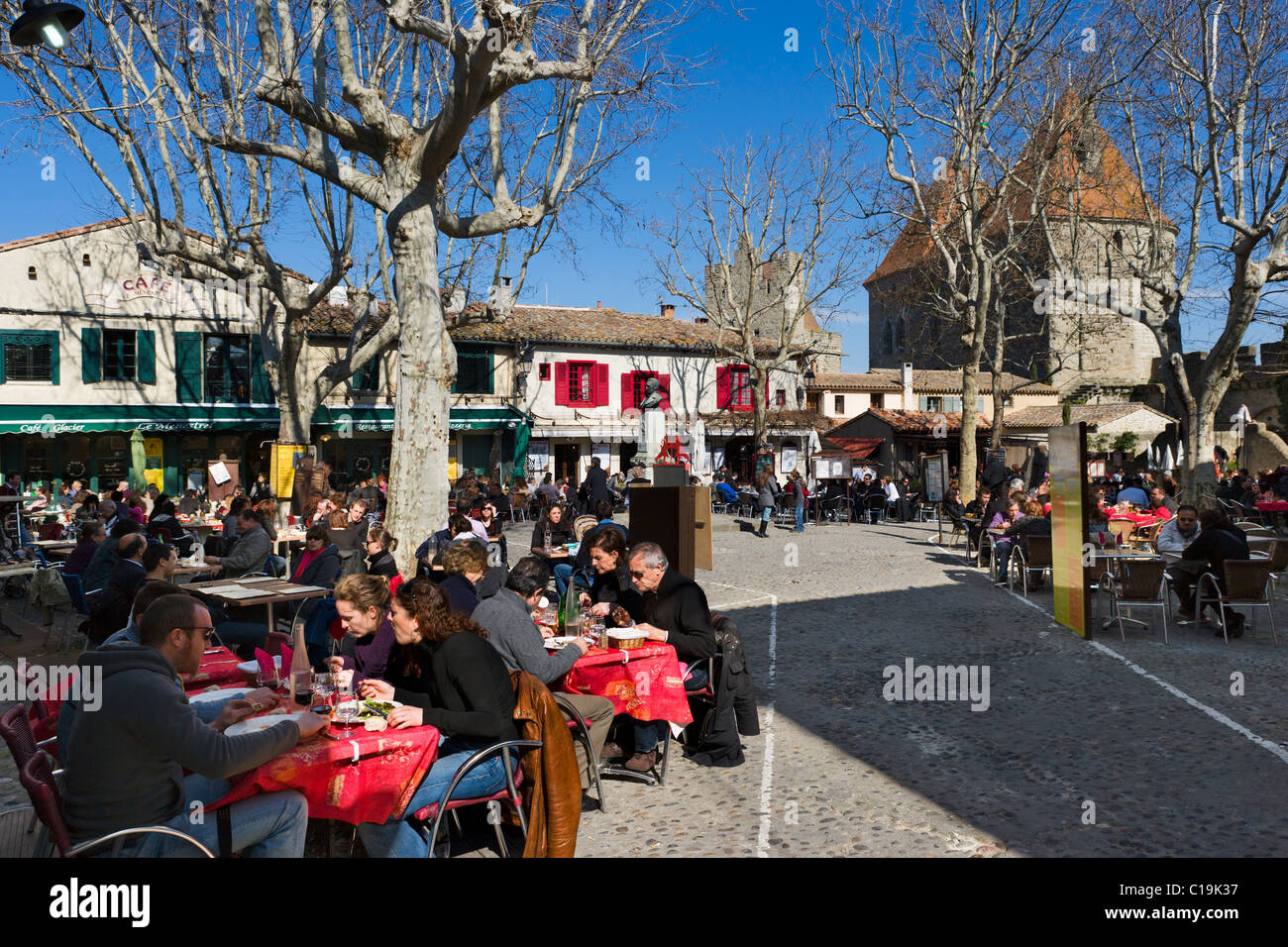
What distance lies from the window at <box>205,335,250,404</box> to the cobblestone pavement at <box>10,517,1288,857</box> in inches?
742

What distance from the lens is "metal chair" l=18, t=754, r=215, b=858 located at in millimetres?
2951

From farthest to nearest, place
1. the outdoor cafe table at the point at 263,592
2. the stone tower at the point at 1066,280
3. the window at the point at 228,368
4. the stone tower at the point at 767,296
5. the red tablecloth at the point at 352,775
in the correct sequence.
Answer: the stone tower at the point at 767,296 < the window at the point at 228,368 < the stone tower at the point at 1066,280 < the outdoor cafe table at the point at 263,592 < the red tablecloth at the point at 352,775

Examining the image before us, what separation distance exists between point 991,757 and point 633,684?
2.22 metres

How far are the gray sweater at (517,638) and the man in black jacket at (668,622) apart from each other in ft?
2.35

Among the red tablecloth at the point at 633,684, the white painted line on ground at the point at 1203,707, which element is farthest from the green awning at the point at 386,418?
the red tablecloth at the point at 633,684

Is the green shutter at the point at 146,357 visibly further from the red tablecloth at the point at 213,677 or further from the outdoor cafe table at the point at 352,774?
the outdoor cafe table at the point at 352,774

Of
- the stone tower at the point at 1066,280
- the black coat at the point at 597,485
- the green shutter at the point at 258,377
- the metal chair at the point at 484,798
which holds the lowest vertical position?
the metal chair at the point at 484,798

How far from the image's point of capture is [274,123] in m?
15.9

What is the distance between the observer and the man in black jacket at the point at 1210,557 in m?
9.18

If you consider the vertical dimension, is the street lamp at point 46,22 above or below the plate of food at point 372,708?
above

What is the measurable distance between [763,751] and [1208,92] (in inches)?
558

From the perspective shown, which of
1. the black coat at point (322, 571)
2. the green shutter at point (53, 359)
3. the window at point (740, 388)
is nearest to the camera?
the black coat at point (322, 571)

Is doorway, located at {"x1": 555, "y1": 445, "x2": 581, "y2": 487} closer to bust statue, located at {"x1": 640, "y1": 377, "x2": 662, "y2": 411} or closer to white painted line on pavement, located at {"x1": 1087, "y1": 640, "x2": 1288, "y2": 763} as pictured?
bust statue, located at {"x1": 640, "y1": 377, "x2": 662, "y2": 411}

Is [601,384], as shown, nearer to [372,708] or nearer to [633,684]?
[633,684]
